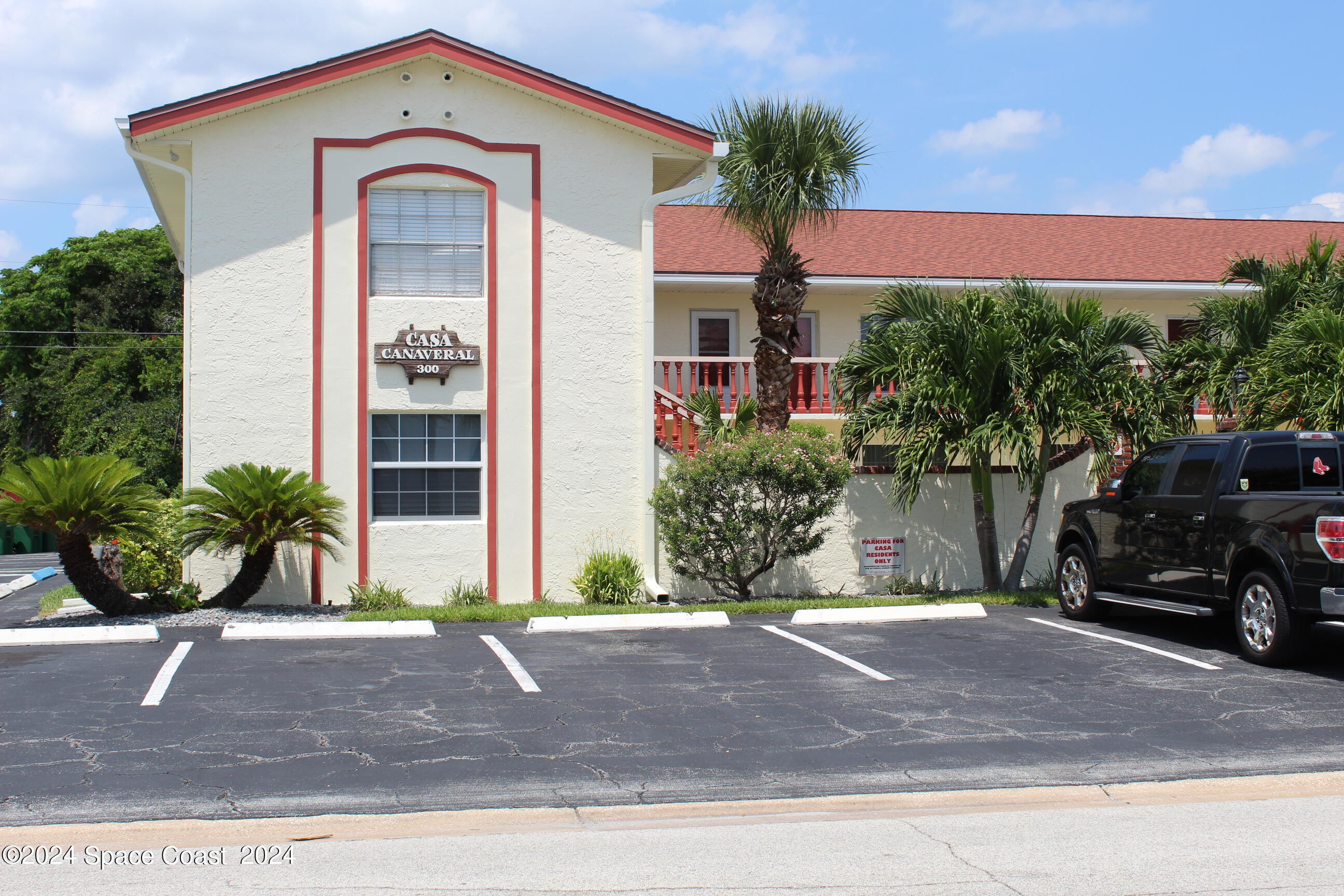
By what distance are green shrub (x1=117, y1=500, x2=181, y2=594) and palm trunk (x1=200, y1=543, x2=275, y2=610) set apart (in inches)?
41.5

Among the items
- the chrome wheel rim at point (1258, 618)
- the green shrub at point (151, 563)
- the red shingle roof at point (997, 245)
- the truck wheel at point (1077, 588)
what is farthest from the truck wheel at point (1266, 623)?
the red shingle roof at point (997, 245)

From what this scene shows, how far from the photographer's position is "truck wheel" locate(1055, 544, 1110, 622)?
12359 mm

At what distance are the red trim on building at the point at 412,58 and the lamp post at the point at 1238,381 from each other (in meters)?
7.32

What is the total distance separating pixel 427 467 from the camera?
48.9ft

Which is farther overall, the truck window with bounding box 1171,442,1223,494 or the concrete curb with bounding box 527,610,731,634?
the concrete curb with bounding box 527,610,731,634

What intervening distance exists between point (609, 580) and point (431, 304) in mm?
4217

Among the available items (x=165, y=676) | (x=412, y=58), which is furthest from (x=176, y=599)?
(x=412, y=58)

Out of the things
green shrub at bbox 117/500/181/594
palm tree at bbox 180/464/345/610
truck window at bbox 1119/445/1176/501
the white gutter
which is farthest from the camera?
the white gutter

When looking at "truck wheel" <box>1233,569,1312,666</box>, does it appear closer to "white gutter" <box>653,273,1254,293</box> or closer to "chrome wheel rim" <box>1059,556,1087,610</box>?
"chrome wheel rim" <box>1059,556,1087,610</box>

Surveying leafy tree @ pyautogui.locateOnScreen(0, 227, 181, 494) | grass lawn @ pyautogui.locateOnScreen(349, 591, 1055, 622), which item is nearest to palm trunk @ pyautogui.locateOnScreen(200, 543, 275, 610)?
grass lawn @ pyautogui.locateOnScreen(349, 591, 1055, 622)

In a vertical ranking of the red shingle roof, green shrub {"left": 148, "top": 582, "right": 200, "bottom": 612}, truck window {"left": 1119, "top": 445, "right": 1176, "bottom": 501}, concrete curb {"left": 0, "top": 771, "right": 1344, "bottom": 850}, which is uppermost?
the red shingle roof

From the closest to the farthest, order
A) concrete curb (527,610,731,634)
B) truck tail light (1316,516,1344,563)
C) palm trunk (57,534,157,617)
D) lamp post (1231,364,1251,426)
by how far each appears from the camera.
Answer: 1. truck tail light (1316,516,1344,563)
2. concrete curb (527,610,731,634)
3. palm trunk (57,534,157,617)
4. lamp post (1231,364,1251,426)

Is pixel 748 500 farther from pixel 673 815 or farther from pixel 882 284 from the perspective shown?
pixel 882 284

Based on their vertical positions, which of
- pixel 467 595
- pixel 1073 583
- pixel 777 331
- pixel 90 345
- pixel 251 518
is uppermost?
pixel 90 345
